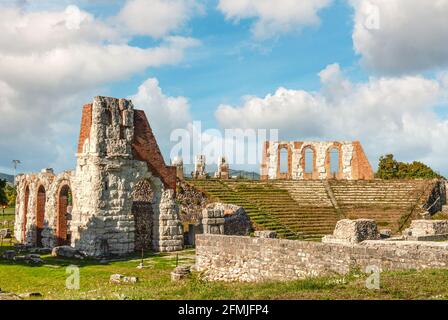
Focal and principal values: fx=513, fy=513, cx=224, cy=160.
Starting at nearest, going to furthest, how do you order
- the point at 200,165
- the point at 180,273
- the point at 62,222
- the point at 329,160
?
the point at 180,273
the point at 62,222
the point at 200,165
the point at 329,160

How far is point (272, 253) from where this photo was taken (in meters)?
15.5

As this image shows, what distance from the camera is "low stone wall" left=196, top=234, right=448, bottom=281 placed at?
1260 cm

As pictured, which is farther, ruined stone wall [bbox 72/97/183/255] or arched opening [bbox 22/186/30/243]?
arched opening [bbox 22/186/30/243]

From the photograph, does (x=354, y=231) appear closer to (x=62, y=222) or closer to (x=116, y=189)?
(x=116, y=189)

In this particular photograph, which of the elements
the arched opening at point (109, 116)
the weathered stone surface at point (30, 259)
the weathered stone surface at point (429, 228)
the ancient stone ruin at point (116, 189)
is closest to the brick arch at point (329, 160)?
the weathered stone surface at point (429, 228)

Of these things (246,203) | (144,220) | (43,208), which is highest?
(246,203)

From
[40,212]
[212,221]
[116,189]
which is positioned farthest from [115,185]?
[40,212]

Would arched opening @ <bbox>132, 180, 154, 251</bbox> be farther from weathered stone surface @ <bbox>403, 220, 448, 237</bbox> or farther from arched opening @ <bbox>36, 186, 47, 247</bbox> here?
weathered stone surface @ <bbox>403, 220, 448, 237</bbox>

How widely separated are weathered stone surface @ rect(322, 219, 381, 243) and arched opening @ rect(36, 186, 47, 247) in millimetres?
18311

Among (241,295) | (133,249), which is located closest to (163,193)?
(133,249)

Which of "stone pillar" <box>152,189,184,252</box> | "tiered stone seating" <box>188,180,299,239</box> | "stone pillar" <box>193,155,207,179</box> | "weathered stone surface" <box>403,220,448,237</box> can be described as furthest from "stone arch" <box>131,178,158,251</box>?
"stone pillar" <box>193,155,207,179</box>

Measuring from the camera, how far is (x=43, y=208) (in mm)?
32406

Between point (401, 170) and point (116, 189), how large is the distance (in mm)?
42078

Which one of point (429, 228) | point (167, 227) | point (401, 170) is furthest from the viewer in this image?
point (401, 170)
